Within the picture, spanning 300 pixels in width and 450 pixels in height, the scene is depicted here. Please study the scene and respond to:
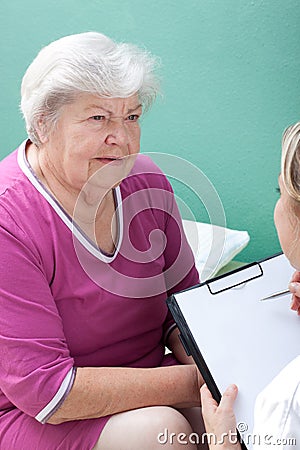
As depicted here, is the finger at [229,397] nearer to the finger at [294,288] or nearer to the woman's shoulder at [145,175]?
the finger at [294,288]

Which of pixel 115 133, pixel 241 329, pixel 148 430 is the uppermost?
pixel 115 133

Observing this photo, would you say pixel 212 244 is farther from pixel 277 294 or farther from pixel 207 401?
pixel 207 401

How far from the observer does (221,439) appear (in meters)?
1.20

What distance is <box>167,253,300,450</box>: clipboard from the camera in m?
1.28

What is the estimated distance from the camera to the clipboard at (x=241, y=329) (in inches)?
50.4

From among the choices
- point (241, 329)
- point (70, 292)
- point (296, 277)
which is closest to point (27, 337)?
point (70, 292)

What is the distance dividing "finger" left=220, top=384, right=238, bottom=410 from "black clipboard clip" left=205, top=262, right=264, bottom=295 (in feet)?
0.64

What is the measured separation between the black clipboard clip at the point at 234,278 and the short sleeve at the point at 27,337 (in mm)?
281

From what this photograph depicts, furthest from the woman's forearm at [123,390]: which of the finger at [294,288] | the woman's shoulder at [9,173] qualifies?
the woman's shoulder at [9,173]

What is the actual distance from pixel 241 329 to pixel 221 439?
213mm

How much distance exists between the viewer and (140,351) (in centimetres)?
156

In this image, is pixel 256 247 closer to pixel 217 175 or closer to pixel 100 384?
pixel 217 175

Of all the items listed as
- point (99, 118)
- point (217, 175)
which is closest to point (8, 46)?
point (217, 175)

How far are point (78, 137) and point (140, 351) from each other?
1.47 feet
